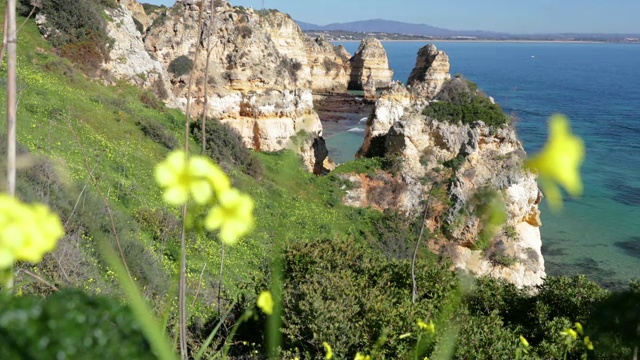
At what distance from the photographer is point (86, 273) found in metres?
7.02

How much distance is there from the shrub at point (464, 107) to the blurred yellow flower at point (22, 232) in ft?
76.8

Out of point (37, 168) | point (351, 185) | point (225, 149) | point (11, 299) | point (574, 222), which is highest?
point (11, 299)

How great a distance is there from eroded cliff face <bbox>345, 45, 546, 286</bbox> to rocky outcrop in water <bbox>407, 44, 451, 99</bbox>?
5.97ft

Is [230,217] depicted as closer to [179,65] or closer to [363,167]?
[363,167]

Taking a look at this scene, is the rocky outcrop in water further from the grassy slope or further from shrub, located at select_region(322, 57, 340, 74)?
shrub, located at select_region(322, 57, 340, 74)

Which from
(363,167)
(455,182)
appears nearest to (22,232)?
(455,182)

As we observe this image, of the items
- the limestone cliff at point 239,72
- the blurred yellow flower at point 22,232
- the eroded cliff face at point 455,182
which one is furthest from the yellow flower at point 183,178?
the limestone cliff at point 239,72

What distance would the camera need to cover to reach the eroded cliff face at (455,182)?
1953 cm

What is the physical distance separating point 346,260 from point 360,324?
2.69m

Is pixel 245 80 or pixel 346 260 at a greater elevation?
pixel 245 80

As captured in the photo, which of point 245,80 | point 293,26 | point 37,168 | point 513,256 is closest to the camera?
point 37,168

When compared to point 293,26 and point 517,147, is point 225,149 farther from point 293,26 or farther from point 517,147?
point 293,26

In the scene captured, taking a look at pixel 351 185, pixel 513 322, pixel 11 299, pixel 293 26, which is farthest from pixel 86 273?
pixel 293 26

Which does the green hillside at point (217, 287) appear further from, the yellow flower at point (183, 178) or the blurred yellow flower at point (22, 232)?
the yellow flower at point (183, 178)
